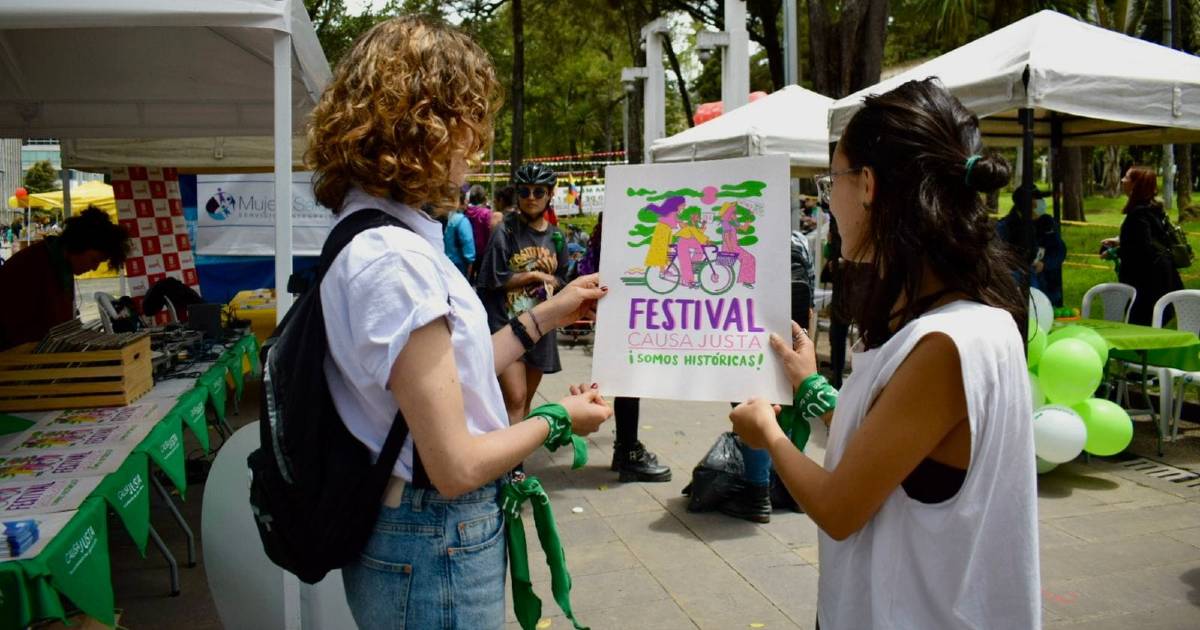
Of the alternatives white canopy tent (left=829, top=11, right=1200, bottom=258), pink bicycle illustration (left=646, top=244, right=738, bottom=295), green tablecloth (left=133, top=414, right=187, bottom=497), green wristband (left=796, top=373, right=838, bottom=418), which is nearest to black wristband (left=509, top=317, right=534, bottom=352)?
pink bicycle illustration (left=646, top=244, right=738, bottom=295)

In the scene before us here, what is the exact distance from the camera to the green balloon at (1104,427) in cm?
605

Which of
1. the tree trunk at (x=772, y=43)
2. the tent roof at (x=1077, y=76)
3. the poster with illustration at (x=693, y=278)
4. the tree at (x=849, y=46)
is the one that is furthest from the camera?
the tree trunk at (x=772, y=43)

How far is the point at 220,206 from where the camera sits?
12.0m

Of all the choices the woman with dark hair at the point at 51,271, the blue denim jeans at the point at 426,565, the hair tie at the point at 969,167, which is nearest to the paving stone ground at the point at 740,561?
the woman with dark hair at the point at 51,271

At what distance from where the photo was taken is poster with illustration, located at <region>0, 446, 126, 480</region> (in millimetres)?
3268

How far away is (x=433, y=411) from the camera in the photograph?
1.49 m

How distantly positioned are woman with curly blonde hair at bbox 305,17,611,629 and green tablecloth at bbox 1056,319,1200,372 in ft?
19.8

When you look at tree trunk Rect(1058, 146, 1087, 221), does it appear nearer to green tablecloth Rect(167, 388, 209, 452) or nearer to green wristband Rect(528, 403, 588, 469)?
green tablecloth Rect(167, 388, 209, 452)

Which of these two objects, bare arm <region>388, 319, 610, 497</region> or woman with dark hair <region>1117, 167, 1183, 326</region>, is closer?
Answer: bare arm <region>388, 319, 610, 497</region>

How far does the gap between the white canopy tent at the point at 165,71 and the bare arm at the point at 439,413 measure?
85.2 inches

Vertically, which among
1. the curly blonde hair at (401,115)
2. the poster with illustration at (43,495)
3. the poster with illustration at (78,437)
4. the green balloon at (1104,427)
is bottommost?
the green balloon at (1104,427)

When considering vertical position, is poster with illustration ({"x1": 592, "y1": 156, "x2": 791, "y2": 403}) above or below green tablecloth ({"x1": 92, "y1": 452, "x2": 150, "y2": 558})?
above

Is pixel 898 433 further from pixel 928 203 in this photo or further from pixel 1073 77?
pixel 1073 77

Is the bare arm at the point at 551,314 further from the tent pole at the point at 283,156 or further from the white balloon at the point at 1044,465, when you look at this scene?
the white balloon at the point at 1044,465
